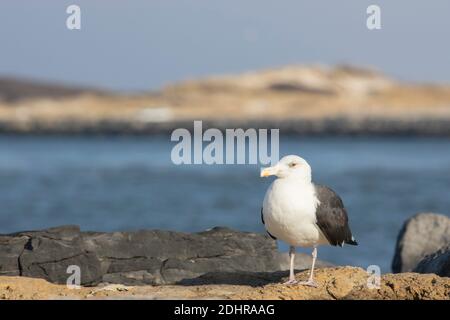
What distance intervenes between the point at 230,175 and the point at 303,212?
1836 inches

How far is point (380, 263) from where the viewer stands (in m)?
23.2

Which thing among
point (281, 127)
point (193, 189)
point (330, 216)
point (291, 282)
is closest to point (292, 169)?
point (330, 216)

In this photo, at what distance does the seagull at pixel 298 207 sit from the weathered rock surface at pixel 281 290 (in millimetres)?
207

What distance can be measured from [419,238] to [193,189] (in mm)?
33872

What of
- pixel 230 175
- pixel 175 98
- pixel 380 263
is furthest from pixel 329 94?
pixel 380 263

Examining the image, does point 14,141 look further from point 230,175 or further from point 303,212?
point 303,212

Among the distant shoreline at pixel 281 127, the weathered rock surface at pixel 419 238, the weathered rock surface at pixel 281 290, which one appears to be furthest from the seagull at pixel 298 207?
the distant shoreline at pixel 281 127

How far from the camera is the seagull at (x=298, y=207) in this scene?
9.77 meters

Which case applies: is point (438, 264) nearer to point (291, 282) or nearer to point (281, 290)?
point (291, 282)

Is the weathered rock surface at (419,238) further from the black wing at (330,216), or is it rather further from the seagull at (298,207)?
the seagull at (298,207)

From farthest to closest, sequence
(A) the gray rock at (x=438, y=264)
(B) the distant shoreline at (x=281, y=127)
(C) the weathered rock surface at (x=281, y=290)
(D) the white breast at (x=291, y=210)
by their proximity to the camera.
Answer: (B) the distant shoreline at (x=281, y=127), (A) the gray rock at (x=438, y=264), (D) the white breast at (x=291, y=210), (C) the weathered rock surface at (x=281, y=290)

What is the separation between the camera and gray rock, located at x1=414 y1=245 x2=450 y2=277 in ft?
39.4

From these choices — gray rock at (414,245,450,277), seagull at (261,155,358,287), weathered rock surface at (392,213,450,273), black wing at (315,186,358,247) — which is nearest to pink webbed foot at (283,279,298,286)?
seagull at (261,155,358,287)
